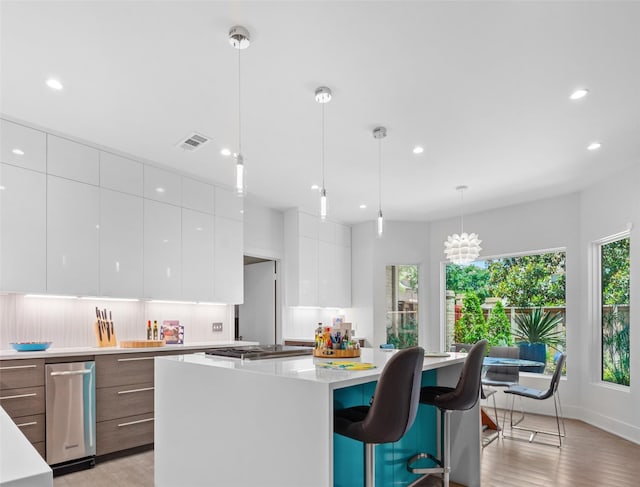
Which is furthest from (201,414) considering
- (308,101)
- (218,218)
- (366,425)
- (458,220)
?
(458,220)

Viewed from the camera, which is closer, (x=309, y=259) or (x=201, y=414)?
(x=201, y=414)

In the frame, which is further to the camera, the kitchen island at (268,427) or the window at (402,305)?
the window at (402,305)

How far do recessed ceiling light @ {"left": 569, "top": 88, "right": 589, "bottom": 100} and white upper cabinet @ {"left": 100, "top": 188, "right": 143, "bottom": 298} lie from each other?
385cm

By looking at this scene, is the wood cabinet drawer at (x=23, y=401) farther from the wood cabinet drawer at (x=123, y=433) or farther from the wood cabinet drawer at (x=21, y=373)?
the wood cabinet drawer at (x=123, y=433)

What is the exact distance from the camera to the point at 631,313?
15.9 feet

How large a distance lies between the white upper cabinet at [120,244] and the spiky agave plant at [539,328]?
17.1ft

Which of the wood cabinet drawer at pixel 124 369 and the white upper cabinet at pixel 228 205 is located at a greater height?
the white upper cabinet at pixel 228 205

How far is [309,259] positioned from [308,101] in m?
3.77

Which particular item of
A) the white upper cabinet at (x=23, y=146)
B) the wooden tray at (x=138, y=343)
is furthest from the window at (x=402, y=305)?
the white upper cabinet at (x=23, y=146)

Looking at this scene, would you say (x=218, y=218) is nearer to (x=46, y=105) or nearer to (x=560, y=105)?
(x=46, y=105)

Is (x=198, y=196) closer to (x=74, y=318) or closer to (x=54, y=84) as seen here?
(x=74, y=318)

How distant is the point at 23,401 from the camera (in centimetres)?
337

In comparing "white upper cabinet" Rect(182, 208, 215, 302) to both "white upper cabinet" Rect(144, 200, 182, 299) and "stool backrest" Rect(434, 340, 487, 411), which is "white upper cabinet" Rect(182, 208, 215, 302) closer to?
"white upper cabinet" Rect(144, 200, 182, 299)

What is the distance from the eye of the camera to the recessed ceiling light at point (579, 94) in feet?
10.3
